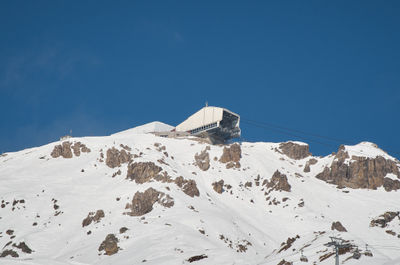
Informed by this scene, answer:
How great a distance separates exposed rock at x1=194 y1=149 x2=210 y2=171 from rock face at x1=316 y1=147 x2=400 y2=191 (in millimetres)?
33209

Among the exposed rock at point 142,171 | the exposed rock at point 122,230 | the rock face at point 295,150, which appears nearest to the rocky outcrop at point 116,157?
the exposed rock at point 142,171

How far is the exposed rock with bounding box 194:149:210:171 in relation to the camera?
131 metres

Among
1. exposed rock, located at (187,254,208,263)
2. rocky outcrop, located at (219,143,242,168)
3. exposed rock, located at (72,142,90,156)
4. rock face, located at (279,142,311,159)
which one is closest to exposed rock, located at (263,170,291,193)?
rocky outcrop, located at (219,143,242,168)

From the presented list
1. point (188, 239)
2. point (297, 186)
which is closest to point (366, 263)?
point (188, 239)

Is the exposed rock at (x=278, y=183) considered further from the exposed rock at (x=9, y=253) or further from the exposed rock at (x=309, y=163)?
the exposed rock at (x=9, y=253)

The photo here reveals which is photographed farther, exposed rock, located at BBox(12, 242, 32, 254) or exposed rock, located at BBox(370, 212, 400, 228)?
exposed rock, located at BBox(370, 212, 400, 228)

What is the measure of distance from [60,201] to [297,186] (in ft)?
205

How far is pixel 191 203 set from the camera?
10544cm

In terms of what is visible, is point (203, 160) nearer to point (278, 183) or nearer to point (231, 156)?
point (231, 156)

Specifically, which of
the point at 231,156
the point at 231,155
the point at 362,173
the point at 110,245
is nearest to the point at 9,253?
the point at 110,245

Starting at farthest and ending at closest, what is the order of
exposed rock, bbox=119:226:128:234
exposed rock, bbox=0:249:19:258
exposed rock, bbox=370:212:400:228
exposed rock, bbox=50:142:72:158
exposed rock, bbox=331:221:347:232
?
exposed rock, bbox=50:142:72:158
exposed rock, bbox=370:212:400:228
exposed rock, bbox=331:221:347:232
exposed rock, bbox=119:226:128:234
exposed rock, bbox=0:249:19:258

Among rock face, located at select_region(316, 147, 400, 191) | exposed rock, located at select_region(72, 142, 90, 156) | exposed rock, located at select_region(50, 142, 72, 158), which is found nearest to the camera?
rock face, located at select_region(316, 147, 400, 191)

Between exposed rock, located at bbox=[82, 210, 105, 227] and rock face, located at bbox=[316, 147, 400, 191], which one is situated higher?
rock face, located at bbox=[316, 147, 400, 191]

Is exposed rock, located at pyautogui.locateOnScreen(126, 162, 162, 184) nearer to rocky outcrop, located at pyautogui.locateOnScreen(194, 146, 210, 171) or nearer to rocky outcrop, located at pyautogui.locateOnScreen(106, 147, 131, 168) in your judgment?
rocky outcrop, located at pyautogui.locateOnScreen(106, 147, 131, 168)
